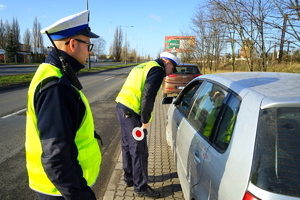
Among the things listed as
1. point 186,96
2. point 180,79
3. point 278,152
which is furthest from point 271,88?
point 180,79

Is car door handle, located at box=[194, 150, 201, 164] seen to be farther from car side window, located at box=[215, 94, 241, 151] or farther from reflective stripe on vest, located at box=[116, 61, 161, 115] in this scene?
reflective stripe on vest, located at box=[116, 61, 161, 115]

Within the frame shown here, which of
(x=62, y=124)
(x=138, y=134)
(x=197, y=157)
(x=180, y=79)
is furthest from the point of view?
(x=180, y=79)

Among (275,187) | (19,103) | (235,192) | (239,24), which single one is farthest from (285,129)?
(19,103)

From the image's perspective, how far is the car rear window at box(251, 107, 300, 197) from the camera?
1.30m

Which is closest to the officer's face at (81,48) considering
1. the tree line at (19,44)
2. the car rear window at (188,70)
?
the car rear window at (188,70)

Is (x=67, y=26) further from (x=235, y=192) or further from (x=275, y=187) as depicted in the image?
(x=275, y=187)

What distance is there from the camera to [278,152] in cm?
140

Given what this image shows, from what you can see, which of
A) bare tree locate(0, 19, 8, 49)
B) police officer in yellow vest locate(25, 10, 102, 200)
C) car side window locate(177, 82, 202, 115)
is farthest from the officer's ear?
bare tree locate(0, 19, 8, 49)

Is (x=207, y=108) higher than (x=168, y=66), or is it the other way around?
(x=168, y=66)

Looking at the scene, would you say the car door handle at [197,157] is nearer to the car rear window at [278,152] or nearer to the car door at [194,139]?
the car door at [194,139]

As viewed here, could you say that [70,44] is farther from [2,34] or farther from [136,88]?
[2,34]

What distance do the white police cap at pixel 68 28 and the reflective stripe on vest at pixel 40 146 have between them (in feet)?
0.72

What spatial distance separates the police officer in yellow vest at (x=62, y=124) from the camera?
1.28 m

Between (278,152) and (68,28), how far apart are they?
1536 millimetres
